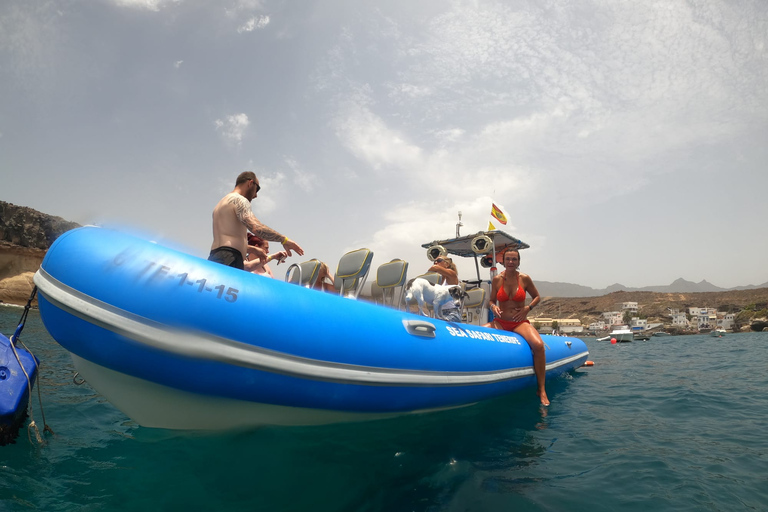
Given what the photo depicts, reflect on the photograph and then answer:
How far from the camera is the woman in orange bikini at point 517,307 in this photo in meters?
4.86

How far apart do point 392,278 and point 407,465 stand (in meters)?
2.57

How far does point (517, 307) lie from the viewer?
16.8ft

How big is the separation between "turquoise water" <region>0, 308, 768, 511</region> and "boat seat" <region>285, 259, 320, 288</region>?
2206mm

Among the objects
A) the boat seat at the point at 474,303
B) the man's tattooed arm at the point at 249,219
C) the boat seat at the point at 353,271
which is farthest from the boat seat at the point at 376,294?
the man's tattooed arm at the point at 249,219

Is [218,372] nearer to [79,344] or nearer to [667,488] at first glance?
[79,344]

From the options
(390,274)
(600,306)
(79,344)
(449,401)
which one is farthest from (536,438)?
(600,306)

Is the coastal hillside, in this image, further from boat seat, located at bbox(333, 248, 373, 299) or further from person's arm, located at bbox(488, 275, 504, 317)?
boat seat, located at bbox(333, 248, 373, 299)

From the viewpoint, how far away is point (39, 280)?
2389 millimetres

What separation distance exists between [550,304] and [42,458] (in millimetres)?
108141

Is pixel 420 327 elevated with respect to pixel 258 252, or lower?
lower

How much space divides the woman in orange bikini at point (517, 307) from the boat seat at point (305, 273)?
8.23ft

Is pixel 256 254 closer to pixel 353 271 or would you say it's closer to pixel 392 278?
pixel 353 271

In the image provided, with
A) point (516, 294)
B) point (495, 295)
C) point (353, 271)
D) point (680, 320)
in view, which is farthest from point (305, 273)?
point (680, 320)

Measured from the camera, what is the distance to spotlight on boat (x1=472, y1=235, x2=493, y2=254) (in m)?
7.84
